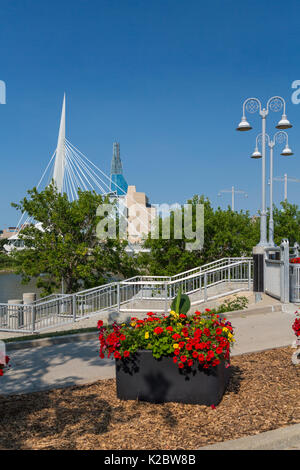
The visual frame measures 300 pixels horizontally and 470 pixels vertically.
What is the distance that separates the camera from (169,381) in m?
4.81

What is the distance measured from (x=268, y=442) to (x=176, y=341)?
1377 mm

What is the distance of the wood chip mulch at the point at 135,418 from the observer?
13.0ft

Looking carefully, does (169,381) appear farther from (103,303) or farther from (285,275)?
(103,303)

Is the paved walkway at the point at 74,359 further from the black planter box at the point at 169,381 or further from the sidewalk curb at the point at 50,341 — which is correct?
the black planter box at the point at 169,381

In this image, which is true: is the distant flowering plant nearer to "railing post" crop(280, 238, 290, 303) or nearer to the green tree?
"railing post" crop(280, 238, 290, 303)

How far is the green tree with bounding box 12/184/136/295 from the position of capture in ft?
73.1

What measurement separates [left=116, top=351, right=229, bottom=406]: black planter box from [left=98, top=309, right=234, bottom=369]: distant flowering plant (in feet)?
0.29

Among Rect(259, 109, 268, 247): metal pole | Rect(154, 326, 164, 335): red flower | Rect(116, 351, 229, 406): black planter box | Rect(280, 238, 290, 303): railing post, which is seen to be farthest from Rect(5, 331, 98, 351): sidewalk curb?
Rect(259, 109, 268, 247): metal pole

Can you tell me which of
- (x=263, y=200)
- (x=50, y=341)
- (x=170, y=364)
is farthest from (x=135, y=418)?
(x=263, y=200)

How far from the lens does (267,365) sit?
645 centimetres

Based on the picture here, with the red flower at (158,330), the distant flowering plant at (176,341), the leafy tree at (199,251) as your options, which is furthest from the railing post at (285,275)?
the leafy tree at (199,251)
